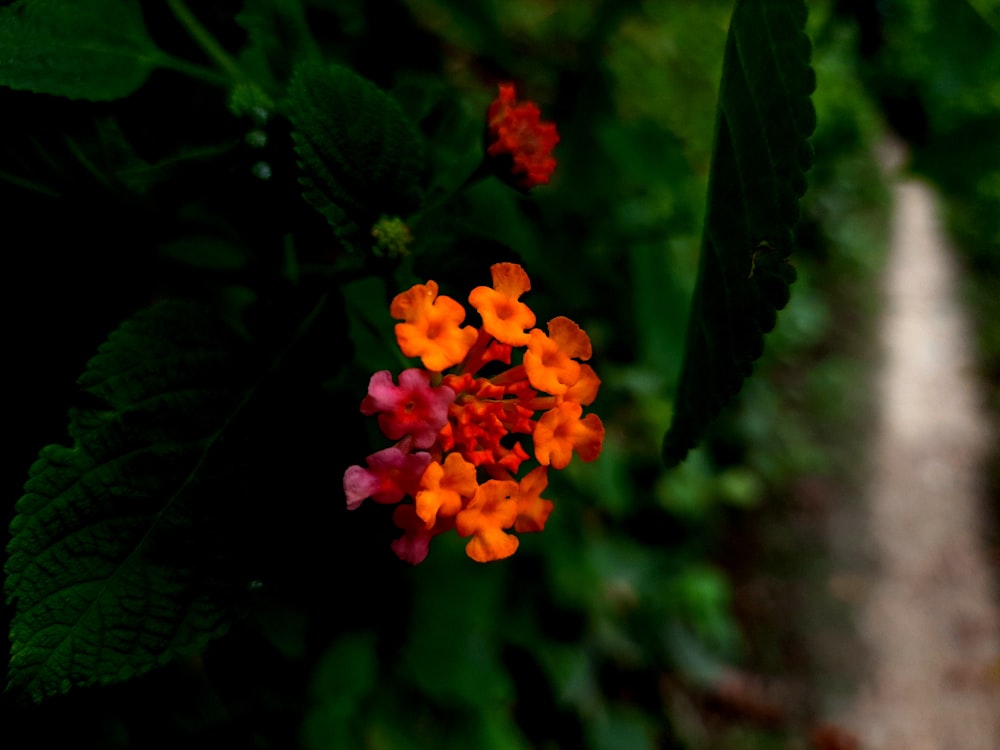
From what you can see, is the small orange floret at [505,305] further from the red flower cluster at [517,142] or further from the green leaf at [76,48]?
the green leaf at [76,48]

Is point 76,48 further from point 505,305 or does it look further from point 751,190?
point 751,190

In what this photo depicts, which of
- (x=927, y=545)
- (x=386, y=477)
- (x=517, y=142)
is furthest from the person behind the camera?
(x=927, y=545)

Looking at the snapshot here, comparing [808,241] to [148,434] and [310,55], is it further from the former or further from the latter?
[148,434]

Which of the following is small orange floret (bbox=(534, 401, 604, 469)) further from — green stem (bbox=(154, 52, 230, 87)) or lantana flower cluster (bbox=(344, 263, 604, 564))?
green stem (bbox=(154, 52, 230, 87))

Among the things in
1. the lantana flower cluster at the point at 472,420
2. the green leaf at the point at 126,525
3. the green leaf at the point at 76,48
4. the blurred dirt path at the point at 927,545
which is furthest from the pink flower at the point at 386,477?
the blurred dirt path at the point at 927,545

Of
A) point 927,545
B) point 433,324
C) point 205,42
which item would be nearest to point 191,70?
point 205,42

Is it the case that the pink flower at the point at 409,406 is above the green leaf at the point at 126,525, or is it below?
above
